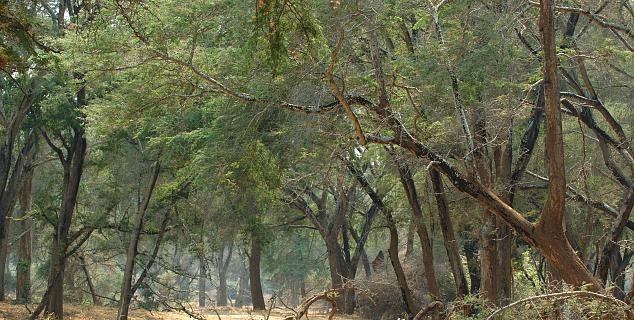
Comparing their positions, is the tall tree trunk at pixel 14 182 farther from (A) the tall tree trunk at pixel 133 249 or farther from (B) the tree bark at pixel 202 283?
(B) the tree bark at pixel 202 283

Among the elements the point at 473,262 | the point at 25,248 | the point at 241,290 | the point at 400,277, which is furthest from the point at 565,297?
the point at 241,290

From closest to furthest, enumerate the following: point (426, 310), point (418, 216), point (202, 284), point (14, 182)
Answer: point (426, 310), point (418, 216), point (14, 182), point (202, 284)

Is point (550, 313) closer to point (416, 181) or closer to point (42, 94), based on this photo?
point (416, 181)

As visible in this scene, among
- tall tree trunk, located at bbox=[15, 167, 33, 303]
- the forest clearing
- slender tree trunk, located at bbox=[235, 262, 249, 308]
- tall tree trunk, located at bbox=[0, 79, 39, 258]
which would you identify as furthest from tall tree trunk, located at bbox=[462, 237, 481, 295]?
slender tree trunk, located at bbox=[235, 262, 249, 308]

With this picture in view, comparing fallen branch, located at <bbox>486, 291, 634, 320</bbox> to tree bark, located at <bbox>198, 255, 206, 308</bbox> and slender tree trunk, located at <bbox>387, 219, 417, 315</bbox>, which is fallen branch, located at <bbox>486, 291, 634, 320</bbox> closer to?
tree bark, located at <bbox>198, 255, 206, 308</bbox>

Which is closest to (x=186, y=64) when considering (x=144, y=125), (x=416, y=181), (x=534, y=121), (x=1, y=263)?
(x=144, y=125)

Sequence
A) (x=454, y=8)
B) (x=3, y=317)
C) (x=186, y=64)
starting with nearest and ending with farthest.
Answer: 1. (x=186, y=64)
2. (x=454, y=8)
3. (x=3, y=317)

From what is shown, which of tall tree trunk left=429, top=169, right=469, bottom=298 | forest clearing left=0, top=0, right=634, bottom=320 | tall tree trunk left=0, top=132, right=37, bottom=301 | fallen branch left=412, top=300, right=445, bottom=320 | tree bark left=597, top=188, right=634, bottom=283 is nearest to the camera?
fallen branch left=412, top=300, right=445, bottom=320

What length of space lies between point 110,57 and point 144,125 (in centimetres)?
271

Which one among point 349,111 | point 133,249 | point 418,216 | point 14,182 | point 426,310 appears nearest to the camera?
point 426,310

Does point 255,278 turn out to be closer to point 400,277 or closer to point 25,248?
point 25,248

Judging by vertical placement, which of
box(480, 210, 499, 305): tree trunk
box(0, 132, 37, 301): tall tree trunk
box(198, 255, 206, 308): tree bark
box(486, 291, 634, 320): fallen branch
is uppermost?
box(0, 132, 37, 301): tall tree trunk

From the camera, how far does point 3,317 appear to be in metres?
16.8

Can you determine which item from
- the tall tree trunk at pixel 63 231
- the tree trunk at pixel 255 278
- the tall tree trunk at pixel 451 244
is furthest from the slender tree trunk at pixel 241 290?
the tall tree trunk at pixel 451 244
